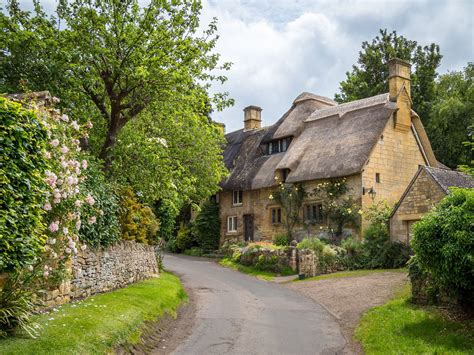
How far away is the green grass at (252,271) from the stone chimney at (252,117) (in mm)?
15823

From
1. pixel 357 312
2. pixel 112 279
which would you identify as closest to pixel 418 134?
pixel 357 312

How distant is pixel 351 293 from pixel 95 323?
10142mm

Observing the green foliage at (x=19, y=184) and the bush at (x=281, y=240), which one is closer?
the green foliage at (x=19, y=184)

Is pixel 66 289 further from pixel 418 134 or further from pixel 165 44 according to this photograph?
pixel 418 134

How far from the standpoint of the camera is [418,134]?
3145 cm

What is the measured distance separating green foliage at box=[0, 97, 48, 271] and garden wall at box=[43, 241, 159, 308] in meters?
2.49

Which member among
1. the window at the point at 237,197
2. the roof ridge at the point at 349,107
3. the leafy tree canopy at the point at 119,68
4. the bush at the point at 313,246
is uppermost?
the roof ridge at the point at 349,107

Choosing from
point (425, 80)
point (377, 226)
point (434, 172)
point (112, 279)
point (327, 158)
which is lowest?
point (112, 279)

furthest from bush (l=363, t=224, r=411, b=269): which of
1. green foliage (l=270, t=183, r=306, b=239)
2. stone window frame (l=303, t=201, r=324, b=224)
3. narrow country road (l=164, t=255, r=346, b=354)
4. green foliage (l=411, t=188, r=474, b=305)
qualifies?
green foliage (l=411, t=188, r=474, b=305)

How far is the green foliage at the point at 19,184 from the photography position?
8.45 m

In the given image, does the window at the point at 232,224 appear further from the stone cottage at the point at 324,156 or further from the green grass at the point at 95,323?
the green grass at the point at 95,323

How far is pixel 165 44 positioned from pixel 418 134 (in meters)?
19.4

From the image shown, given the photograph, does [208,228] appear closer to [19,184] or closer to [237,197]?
[237,197]

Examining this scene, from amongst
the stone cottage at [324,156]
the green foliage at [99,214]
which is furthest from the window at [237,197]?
the green foliage at [99,214]
